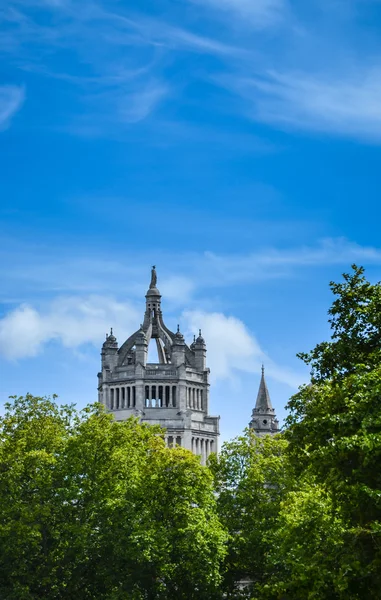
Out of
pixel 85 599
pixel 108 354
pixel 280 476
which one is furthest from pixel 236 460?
pixel 108 354

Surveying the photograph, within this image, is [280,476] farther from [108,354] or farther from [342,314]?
[108,354]

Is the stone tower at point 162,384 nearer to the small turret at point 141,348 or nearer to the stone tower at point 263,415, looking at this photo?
the small turret at point 141,348

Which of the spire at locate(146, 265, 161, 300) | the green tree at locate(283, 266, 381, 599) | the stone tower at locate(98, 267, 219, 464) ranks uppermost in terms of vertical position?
the spire at locate(146, 265, 161, 300)

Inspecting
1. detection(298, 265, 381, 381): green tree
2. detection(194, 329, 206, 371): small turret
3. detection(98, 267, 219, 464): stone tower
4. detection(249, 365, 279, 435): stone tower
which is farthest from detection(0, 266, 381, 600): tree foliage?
detection(249, 365, 279, 435): stone tower

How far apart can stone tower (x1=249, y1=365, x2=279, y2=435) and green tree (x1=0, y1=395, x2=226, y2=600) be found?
11475cm

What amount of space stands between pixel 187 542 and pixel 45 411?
15.5 metres

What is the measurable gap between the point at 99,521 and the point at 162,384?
348 feet

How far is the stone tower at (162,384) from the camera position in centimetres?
17375

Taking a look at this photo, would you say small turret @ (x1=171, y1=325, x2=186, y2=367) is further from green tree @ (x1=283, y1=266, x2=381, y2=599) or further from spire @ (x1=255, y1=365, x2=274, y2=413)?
green tree @ (x1=283, y1=266, x2=381, y2=599)

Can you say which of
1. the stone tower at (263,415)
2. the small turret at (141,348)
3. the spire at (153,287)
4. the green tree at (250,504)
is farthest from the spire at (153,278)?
the green tree at (250,504)

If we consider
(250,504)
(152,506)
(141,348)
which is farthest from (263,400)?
(152,506)

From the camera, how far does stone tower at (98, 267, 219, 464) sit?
174 metres

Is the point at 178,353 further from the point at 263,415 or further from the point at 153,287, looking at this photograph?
the point at 263,415

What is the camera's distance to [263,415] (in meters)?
192
